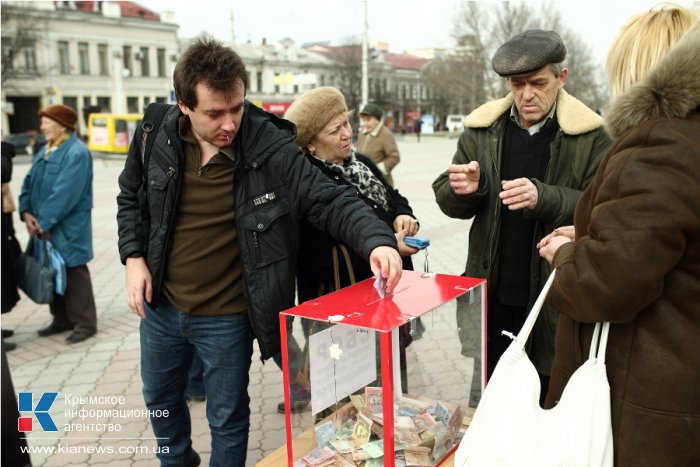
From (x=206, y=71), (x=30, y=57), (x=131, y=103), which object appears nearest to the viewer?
(x=206, y=71)

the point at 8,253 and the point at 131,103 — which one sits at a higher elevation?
the point at 131,103

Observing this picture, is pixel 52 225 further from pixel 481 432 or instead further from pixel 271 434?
pixel 481 432

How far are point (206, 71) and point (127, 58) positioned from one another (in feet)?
159

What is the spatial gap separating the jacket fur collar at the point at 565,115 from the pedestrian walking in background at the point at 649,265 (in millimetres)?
699

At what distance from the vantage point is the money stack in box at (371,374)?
1.70m

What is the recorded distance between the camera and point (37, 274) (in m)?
4.68

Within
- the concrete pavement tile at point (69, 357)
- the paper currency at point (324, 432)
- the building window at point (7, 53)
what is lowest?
the concrete pavement tile at point (69, 357)

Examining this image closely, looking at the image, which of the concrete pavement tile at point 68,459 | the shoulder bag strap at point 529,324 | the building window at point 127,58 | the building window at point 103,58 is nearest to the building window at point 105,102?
the building window at point 103,58

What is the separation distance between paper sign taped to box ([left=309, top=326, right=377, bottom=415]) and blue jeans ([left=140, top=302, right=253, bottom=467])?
652 millimetres

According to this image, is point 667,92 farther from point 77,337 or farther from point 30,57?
point 30,57

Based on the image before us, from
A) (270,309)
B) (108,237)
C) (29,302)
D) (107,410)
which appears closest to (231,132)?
(270,309)

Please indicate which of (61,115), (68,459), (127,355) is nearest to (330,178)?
(68,459)

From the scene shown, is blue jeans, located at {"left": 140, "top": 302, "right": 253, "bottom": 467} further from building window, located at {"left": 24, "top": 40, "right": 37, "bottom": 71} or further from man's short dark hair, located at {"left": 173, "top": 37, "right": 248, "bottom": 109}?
building window, located at {"left": 24, "top": 40, "right": 37, "bottom": 71}

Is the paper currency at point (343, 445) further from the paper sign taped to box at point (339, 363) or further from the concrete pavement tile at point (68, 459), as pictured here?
the concrete pavement tile at point (68, 459)
